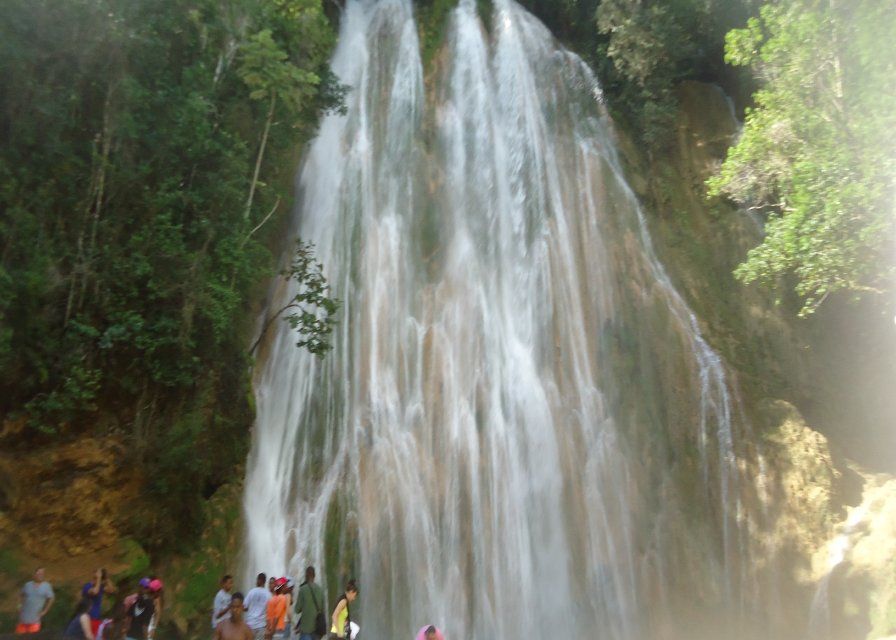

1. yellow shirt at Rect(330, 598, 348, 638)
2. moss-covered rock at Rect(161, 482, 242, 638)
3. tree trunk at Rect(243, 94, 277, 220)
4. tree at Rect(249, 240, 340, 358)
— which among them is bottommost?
yellow shirt at Rect(330, 598, 348, 638)

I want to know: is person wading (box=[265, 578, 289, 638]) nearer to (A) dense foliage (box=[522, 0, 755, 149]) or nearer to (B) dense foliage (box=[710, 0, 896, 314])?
(B) dense foliage (box=[710, 0, 896, 314])

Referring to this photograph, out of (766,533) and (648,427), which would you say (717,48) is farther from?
(766,533)

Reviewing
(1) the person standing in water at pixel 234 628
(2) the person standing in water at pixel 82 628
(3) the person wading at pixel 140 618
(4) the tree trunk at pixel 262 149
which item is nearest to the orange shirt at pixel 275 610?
(3) the person wading at pixel 140 618

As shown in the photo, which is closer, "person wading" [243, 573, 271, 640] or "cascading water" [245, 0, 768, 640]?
"person wading" [243, 573, 271, 640]

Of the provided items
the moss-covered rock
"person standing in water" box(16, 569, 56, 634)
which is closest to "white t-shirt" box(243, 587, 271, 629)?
"person standing in water" box(16, 569, 56, 634)

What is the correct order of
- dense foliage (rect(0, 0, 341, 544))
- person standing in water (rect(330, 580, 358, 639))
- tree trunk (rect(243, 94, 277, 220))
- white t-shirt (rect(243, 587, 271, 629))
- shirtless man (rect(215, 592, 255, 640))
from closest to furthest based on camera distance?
shirtless man (rect(215, 592, 255, 640))
person standing in water (rect(330, 580, 358, 639))
white t-shirt (rect(243, 587, 271, 629))
dense foliage (rect(0, 0, 341, 544))
tree trunk (rect(243, 94, 277, 220))

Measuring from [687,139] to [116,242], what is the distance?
47.6 feet

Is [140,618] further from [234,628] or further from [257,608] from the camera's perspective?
[234,628]

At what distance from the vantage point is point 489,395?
1591cm

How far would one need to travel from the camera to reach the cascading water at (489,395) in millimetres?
14125

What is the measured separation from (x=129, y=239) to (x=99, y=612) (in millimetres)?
5826

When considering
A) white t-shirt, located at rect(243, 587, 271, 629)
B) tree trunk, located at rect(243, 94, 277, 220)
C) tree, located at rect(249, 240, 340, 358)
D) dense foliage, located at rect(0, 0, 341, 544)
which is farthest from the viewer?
tree trunk, located at rect(243, 94, 277, 220)

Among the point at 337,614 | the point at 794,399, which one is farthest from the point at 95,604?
the point at 794,399

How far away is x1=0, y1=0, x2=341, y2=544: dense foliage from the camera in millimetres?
11703
